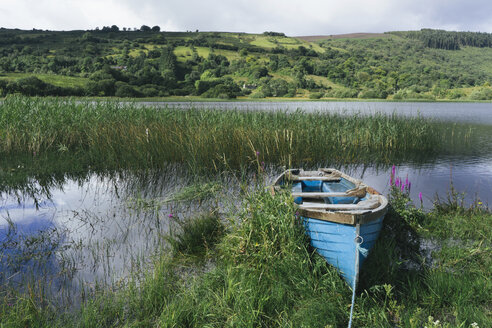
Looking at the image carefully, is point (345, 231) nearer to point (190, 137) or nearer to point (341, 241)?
point (341, 241)


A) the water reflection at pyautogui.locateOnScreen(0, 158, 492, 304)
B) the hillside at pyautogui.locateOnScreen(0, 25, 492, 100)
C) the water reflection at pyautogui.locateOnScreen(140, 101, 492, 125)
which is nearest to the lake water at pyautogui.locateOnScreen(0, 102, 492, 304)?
the water reflection at pyautogui.locateOnScreen(0, 158, 492, 304)

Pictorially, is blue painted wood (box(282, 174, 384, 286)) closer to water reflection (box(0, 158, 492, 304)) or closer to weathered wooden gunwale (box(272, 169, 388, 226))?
weathered wooden gunwale (box(272, 169, 388, 226))

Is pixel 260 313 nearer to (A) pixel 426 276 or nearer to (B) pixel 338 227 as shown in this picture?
(B) pixel 338 227

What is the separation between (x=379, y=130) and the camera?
12.7m

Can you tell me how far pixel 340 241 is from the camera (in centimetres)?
340

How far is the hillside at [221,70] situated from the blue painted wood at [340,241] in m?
47.1

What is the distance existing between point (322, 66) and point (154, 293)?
321 feet

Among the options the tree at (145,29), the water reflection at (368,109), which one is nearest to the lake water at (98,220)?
the water reflection at (368,109)

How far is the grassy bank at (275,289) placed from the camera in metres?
2.87

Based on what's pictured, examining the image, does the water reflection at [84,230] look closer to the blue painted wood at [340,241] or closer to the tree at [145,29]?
the blue painted wood at [340,241]

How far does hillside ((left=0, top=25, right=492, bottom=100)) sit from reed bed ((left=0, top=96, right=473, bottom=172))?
120ft

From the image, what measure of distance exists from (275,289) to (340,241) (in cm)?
89

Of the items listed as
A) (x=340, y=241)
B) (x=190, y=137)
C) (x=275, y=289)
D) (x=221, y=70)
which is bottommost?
(x=275, y=289)

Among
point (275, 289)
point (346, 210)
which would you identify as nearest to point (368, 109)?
point (346, 210)
